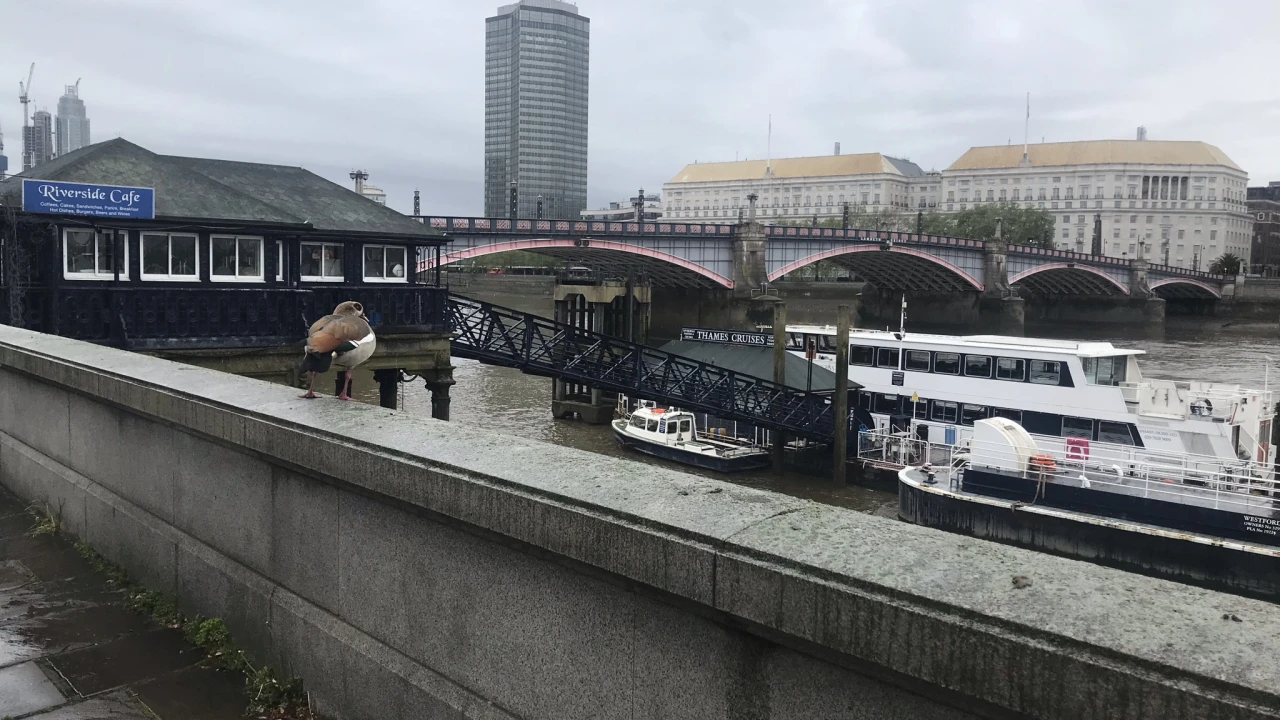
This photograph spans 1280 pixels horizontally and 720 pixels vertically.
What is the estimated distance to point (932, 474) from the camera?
2197 cm

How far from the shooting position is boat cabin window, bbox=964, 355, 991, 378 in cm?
2584

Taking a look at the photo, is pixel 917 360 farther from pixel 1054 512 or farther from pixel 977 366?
pixel 1054 512

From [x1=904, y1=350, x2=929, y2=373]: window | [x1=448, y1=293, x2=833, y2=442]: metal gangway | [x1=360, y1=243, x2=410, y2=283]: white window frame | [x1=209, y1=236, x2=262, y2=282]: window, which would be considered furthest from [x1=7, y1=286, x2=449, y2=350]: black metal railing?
[x1=904, y1=350, x2=929, y2=373]: window

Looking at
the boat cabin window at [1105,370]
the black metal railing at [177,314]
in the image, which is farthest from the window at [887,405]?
the black metal railing at [177,314]

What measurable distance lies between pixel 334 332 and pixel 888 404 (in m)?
23.4

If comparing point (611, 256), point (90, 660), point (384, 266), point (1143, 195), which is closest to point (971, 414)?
point (384, 266)

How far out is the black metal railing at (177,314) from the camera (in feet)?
58.0

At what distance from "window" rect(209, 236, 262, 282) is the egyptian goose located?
1428 cm

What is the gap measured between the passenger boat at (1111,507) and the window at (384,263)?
1166 cm

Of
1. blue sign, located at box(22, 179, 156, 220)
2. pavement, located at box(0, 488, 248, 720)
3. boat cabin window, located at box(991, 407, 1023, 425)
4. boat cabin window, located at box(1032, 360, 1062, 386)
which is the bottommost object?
boat cabin window, located at box(991, 407, 1023, 425)

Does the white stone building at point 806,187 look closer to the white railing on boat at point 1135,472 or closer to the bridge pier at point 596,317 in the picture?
the bridge pier at point 596,317

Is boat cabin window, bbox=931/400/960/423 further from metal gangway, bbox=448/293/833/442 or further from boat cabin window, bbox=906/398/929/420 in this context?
metal gangway, bbox=448/293/833/442

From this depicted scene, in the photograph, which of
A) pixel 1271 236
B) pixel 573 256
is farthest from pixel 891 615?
pixel 1271 236

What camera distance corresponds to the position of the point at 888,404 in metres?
27.9
